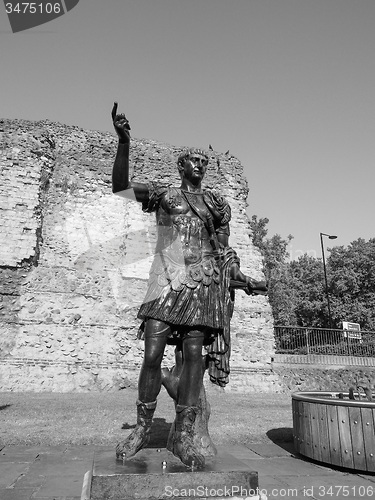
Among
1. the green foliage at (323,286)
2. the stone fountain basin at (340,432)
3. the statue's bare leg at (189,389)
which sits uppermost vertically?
the green foliage at (323,286)

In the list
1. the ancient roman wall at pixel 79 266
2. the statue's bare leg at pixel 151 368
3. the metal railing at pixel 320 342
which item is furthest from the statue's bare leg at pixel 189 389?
the metal railing at pixel 320 342

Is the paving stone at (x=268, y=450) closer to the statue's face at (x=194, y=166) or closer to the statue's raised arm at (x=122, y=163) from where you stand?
the statue's face at (x=194, y=166)

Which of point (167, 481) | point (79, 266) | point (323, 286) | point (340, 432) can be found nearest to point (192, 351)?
point (167, 481)

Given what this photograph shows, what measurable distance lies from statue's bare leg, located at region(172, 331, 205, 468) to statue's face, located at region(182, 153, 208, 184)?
49.5 inches

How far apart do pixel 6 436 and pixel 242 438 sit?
2982 mm

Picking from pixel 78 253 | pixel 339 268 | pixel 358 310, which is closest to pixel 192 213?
pixel 78 253

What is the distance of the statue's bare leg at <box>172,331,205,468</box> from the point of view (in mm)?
2729

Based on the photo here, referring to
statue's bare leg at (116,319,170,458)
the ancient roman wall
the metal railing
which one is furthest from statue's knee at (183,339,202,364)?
the metal railing

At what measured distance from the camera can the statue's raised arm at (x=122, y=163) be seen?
9.32 ft

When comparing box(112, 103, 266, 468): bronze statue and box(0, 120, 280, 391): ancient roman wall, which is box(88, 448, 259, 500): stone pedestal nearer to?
box(112, 103, 266, 468): bronze statue

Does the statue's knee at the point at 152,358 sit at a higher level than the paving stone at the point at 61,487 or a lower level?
higher

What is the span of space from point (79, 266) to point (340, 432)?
10310 mm

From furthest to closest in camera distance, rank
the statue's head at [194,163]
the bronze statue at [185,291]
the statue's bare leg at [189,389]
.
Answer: the statue's head at [194,163] → the bronze statue at [185,291] → the statue's bare leg at [189,389]

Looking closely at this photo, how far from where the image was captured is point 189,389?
289cm
